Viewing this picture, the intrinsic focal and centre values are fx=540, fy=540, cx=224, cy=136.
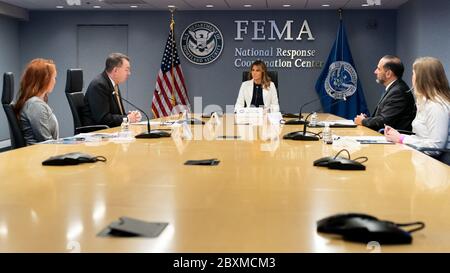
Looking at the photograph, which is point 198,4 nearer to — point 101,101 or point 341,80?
point 341,80

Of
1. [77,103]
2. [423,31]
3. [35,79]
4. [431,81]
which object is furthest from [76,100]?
[423,31]

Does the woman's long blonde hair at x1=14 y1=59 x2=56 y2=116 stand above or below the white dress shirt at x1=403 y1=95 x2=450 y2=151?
above

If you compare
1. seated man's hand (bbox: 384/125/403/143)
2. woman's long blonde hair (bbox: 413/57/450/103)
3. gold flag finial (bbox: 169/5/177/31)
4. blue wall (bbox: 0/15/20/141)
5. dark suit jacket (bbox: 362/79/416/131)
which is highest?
gold flag finial (bbox: 169/5/177/31)

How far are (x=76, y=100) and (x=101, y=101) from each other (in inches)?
11.2

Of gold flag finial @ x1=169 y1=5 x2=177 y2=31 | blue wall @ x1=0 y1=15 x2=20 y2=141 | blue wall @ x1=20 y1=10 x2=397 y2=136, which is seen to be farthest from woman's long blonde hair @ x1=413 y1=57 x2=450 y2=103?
blue wall @ x1=0 y1=15 x2=20 y2=141

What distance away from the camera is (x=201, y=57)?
9391 mm

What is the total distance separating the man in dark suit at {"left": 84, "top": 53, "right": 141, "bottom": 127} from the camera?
5004 millimetres

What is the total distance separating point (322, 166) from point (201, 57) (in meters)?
7.23

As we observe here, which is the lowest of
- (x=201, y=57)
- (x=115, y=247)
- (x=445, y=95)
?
(x=115, y=247)

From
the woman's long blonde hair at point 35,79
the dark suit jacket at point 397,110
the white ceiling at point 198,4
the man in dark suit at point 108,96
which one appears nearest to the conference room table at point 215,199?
the woman's long blonde hair at point 35,79

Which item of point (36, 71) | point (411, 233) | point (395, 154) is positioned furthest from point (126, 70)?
point (411, 233)

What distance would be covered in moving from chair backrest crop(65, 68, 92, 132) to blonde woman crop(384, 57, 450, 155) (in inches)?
115

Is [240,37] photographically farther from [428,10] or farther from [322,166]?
[322,166]

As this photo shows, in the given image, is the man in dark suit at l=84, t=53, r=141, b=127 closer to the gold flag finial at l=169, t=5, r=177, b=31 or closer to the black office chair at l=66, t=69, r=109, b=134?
the black office chair at l=66, t=69, r=109, b=134
